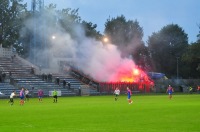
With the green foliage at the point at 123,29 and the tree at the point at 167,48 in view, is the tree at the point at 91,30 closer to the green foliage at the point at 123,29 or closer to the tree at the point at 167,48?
the green foliage at the point at 123,29

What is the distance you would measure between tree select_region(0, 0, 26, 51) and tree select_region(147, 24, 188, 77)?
44.1m

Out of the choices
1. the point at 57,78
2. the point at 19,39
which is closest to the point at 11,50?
the point at 19,39

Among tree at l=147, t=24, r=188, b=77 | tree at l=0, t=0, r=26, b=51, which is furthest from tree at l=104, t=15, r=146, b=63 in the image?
tree at l=0, t=0, r=26, b=51

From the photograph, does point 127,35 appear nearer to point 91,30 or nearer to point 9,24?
point 91,30

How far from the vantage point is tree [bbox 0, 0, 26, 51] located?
10125 cm

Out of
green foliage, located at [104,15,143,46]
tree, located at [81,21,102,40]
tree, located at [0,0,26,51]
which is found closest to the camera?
tree, located at [0,0,26,51]

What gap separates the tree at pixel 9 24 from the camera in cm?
10125

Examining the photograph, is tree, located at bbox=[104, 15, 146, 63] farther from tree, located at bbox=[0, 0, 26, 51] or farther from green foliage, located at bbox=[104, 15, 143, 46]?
tree, located at bbox=[0, 0, 26, 51]

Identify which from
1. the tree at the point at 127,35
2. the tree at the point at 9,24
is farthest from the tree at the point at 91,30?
the tree at the point at 9,24

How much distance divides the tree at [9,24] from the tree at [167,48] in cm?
4412

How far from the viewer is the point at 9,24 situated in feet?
334

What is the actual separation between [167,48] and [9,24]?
1930 inches

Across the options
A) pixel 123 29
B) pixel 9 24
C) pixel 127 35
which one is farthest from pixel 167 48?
pixel 9 24

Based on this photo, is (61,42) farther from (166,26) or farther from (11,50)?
(166,26)
